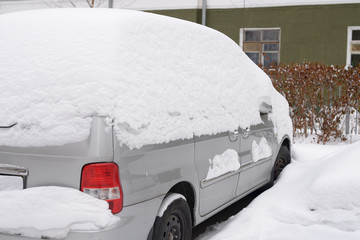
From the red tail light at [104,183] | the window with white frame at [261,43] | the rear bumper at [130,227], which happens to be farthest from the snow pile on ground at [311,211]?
the window with white frame at [261,43]

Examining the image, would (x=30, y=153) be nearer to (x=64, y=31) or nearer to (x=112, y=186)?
(x=112, y=186)

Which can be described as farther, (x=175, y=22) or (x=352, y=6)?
(x=352, y=6)

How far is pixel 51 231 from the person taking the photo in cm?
245

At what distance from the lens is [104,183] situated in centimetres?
253

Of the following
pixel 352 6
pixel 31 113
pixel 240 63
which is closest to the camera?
pixel 31 113

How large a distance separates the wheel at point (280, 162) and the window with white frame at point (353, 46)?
11852 mm

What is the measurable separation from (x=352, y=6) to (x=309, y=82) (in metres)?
8.44

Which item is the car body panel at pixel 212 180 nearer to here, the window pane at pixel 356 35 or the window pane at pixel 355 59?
the window pane at pixel 355 59

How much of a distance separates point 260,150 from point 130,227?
7.96 feet

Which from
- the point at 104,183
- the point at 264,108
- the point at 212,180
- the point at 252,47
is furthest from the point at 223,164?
the point at 252,47

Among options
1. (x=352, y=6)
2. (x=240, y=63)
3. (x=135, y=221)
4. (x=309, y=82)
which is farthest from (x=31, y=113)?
(x=352, y=6)

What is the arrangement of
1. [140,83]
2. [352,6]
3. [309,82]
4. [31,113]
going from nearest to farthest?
[31,113] → [140,83] → [309,82] → [352,6]

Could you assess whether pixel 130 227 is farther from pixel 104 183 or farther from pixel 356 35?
pixel 356 35

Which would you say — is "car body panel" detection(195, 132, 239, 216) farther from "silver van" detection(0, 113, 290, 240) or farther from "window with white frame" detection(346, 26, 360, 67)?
"window with white frame" detection(346, 26, 360, 67)
